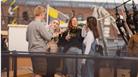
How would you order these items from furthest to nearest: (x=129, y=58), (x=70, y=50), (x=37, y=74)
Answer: (x=70, y=50)
(x=37, y=74)
(x=129, y=58)

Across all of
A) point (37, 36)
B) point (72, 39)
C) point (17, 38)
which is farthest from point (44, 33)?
point (17, 38)

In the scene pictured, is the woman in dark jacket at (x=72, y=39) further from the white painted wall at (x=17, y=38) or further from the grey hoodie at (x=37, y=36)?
the white painted wall at (x=17, y=38)

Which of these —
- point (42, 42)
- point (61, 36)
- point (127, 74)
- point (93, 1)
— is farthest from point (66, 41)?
point (93, 1)

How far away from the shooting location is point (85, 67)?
7980mm

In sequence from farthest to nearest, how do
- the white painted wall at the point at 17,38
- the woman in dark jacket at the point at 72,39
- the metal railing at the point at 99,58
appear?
the white painted wall at the point at 17,38 → the woman in dark jacket at the point at 72,39 → the metal railing at the point at 99,58

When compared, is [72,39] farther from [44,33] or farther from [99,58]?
[99,58]

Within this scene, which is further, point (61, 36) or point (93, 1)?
point (93, 1)

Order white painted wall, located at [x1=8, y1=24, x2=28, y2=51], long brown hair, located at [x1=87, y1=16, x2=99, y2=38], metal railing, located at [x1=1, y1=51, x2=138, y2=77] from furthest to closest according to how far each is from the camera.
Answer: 1. white painted wall, located at [x1=8, y1=24, x2=28, y2=51]
2. long brown hair, located at [x1=87, y1=16, x2=99, y2=38]
3. metal railing, located at [x1=1, y1=51, x2=138, y2=77]

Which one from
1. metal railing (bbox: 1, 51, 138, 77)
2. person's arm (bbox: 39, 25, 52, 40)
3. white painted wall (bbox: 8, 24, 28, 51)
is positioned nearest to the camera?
metal railing (bbox: 1, 51, 138, 77)

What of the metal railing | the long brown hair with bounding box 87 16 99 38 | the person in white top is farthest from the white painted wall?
the metal railing

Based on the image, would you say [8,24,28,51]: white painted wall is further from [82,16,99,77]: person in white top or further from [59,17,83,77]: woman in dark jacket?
[82,16,99,77]: person in white top

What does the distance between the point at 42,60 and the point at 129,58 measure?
1327 millimetres

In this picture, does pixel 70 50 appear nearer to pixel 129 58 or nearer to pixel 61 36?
pixel 61 36

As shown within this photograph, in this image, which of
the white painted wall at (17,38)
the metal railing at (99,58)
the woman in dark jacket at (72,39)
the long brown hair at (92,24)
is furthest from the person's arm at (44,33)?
the white painted wall at (17,38)
